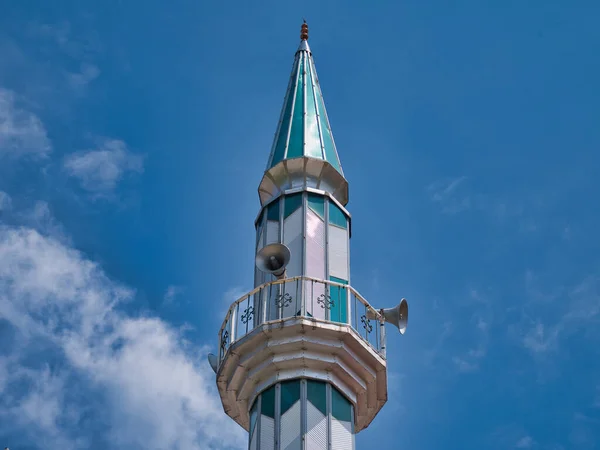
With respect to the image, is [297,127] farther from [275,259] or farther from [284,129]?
[275,259]

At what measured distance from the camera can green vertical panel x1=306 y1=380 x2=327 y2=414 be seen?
63.9 feet

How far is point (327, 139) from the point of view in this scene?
24.3 meters

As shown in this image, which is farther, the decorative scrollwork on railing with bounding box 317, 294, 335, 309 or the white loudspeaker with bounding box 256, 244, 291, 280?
the white loudspeaker with bounding box 256, 244, 291, 280

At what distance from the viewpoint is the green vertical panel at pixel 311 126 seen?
23578mm

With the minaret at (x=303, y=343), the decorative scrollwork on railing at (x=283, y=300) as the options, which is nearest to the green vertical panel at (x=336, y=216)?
the minaret at (x=303, y=343)

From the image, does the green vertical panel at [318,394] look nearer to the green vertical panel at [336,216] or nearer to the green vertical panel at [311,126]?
the green vertical panel at [336,216]

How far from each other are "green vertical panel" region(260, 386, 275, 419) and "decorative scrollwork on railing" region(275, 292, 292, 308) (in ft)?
4.73

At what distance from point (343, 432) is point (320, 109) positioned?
27.3 feet

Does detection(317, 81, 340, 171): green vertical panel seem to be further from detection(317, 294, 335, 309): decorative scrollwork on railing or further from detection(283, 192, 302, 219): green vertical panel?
detection(317, 294, 335, 309): decorative scrollwork on railing

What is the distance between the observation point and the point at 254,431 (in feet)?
65.0

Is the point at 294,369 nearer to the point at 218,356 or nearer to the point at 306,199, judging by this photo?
the point at 218,356

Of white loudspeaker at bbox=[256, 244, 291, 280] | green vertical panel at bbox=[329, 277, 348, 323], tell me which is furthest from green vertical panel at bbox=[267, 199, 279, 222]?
green vertical panel at bbox=[329, 277, 348, 323]

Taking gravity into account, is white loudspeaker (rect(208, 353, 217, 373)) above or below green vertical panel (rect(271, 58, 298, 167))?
below

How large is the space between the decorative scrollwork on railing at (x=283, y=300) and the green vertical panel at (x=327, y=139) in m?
4.04
